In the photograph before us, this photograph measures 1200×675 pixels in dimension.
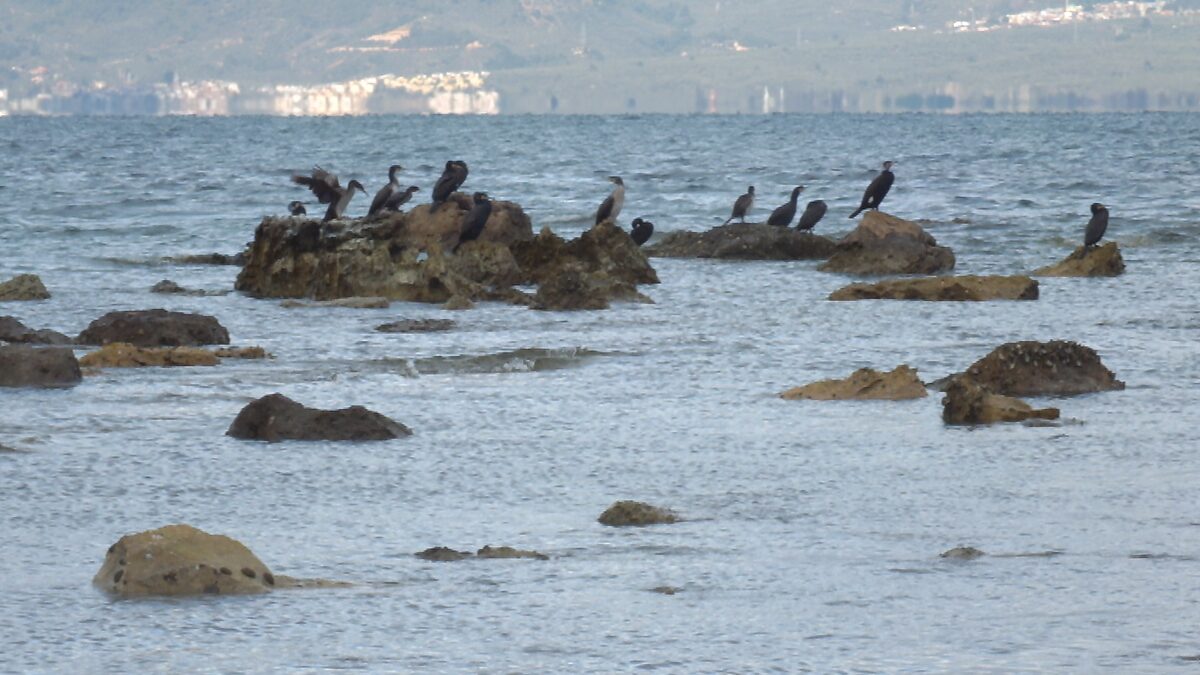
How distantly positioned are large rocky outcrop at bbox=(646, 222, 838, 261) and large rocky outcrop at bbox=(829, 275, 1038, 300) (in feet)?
21.7

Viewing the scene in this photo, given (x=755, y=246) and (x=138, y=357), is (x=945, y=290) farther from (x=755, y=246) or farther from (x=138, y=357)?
(x=138, y=357)

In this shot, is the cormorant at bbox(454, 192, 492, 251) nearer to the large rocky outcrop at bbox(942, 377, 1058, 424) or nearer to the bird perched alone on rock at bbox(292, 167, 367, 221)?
the bird perched alone on rock at bbox(292, 167, 367, 221)

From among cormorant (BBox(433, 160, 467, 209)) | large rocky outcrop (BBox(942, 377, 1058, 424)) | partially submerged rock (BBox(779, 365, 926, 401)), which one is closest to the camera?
large rocky outcrop (BBox(942, 377, 1058, 424))

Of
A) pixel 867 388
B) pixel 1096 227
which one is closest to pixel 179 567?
pixel 867 388

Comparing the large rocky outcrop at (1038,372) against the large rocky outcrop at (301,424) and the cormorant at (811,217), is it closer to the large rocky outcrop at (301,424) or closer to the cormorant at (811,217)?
the large rocky outcrop at (301,424)

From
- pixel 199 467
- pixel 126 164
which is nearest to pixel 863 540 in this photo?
pixel 199 467

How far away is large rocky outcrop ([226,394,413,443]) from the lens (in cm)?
1068

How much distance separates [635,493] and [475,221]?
13.0m

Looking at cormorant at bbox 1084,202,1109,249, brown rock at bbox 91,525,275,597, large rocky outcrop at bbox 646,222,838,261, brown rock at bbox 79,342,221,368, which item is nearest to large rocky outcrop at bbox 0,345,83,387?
brown rock at bbox 79,342,221,368

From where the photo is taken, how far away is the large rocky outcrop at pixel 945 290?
63.9 ft

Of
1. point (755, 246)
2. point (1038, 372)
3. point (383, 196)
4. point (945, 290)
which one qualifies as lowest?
point (755, 246)

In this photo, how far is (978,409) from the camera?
36.9 feet

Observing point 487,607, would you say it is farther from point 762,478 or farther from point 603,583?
point 762,478

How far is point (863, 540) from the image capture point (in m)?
8.20
